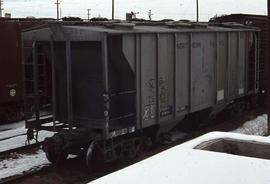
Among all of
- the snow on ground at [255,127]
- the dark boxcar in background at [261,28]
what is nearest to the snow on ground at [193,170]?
the snow on ground at [255,127]

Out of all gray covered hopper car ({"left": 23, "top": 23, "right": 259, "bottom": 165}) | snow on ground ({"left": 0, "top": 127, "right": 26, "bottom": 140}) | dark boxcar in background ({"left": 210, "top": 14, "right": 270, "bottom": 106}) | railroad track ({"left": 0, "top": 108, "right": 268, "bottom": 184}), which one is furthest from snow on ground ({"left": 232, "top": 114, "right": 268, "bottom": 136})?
snow on ground ({"left": 0, "top": 127, "right": 26, "bottom": 140})

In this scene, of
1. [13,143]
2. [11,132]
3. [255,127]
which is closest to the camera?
[13,143]

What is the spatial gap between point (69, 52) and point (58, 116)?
1.80 m

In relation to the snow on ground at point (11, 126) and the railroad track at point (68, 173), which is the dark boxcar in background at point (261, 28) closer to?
the railroad track at point (68, 173)

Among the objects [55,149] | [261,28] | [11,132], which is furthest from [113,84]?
[261,28]

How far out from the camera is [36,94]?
31.8 ft

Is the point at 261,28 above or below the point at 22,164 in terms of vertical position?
above

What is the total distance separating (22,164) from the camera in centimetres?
955

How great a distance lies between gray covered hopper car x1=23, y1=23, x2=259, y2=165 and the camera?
28.7 ft

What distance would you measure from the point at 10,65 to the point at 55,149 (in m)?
6.21

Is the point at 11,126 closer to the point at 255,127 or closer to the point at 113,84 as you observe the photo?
the point at 113,84

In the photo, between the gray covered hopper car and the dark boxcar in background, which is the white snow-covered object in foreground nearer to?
the gray covered hopper car

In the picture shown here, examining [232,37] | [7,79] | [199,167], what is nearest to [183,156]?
[199,167]

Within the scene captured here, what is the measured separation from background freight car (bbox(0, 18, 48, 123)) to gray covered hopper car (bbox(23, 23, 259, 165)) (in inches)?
191
